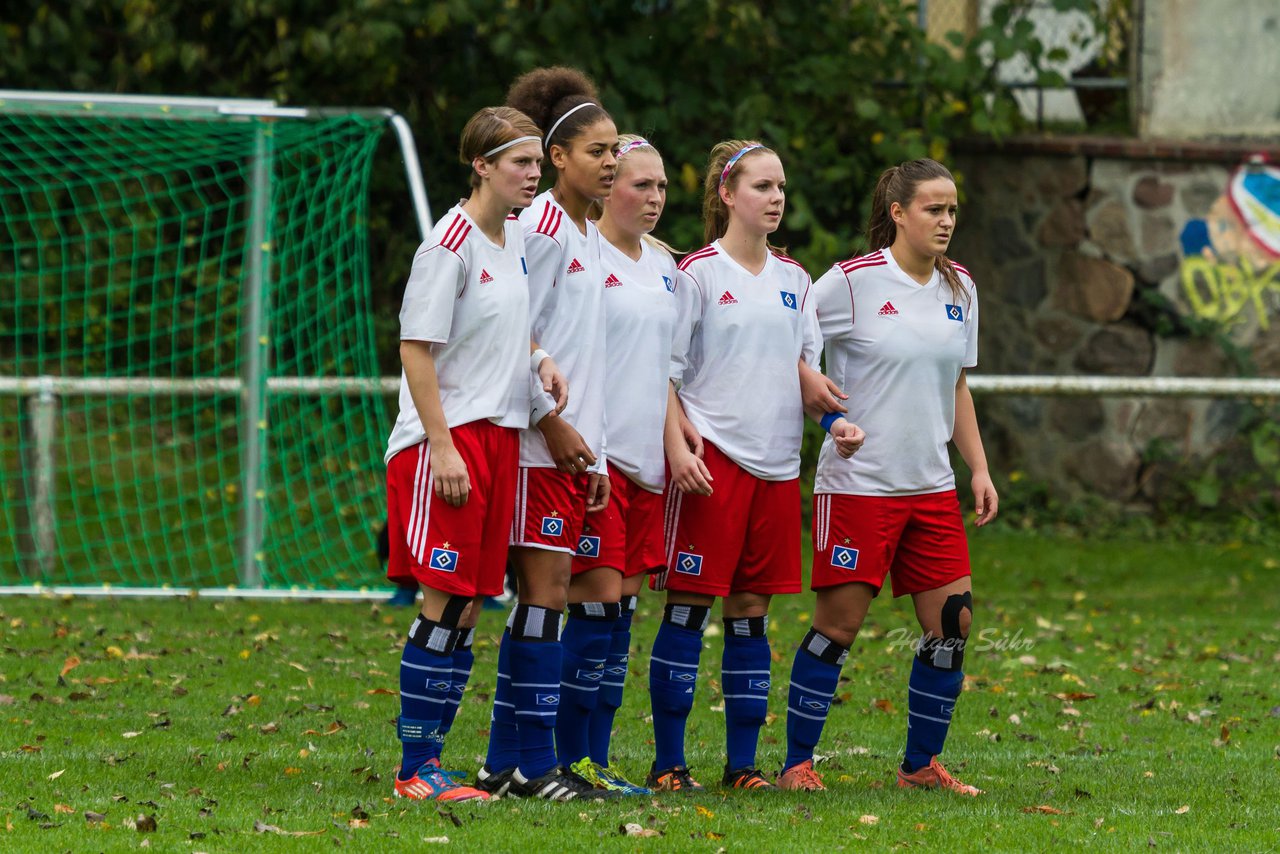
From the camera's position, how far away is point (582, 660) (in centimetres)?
520

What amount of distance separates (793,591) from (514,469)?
39.4 inches

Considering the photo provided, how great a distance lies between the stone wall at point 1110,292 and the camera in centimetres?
1238

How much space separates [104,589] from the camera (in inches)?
379

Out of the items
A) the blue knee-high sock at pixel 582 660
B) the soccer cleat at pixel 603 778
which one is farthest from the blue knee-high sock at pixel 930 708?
the blue knee-high sock at pixel 582 660

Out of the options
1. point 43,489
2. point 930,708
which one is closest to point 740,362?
point 930,708

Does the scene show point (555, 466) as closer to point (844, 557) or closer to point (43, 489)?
point (844, 557)

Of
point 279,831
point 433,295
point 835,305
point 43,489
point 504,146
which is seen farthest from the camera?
point 43,489

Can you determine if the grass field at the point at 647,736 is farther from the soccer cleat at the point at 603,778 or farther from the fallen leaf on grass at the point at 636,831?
the soccer cleat at the point at 603,778

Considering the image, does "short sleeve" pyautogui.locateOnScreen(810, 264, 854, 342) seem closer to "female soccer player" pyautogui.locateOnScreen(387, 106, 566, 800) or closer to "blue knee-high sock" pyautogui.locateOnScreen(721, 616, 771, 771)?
"blue knee-high sock" pyautogui.locateOnScreen(721, 616, 771, 771)

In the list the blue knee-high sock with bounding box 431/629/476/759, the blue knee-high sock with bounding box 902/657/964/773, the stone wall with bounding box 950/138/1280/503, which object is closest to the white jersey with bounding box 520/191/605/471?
the blue knee-high sock with bounding box 431/629/476/759

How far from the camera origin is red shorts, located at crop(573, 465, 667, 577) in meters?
5.15

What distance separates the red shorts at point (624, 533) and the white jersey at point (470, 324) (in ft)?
1.24

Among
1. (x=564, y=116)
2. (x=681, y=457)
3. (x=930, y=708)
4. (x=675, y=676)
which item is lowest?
(x=930, y=708)

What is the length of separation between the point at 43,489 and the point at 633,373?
19.8 feet
